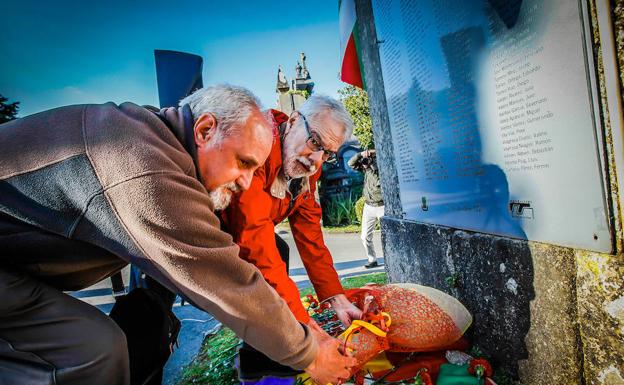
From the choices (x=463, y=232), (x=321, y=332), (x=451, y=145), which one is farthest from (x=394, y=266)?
(x=321, y=332)

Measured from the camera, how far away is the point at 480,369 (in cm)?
161

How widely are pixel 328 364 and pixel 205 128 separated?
115cm

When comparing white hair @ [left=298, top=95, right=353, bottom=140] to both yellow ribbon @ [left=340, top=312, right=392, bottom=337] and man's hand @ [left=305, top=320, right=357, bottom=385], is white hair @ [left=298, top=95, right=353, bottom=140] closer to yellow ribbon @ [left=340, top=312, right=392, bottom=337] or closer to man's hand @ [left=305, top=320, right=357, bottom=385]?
yellow ribbon @ [left=340, top=312, right=392, bottom=337]

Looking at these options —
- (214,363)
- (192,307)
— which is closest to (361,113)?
(192,307)

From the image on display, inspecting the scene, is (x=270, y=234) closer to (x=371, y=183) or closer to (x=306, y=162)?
(x=306, y=162)

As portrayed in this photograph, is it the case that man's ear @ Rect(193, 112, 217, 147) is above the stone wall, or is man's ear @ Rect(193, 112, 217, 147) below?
above

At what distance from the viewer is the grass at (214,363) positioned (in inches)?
94.5

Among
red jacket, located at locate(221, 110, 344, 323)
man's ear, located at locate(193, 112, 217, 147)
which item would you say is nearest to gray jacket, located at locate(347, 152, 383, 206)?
red jacket, located at locate(221, 110, 344, 323)

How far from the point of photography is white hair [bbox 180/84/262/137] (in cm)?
151

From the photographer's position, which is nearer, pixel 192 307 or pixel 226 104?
pixel 226 104

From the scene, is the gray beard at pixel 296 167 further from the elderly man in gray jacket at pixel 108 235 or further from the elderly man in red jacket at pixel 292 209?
the elderly man in gray jacket at pixel 108 235

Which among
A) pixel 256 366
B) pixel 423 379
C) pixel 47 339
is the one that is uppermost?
pixel 47 339

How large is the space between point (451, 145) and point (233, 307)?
172 cm

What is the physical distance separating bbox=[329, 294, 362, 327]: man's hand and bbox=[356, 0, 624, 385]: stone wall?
27.8 inches
